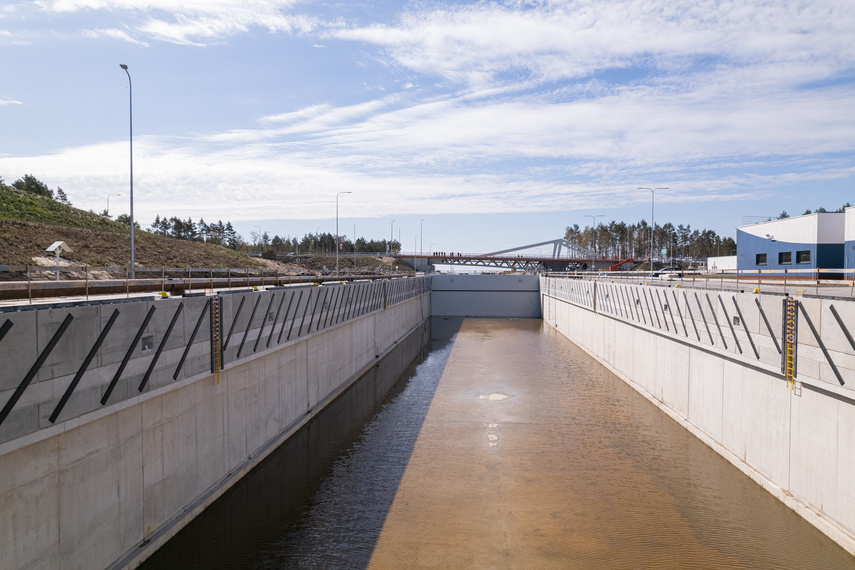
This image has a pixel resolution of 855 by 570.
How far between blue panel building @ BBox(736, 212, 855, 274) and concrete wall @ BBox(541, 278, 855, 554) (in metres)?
26.5

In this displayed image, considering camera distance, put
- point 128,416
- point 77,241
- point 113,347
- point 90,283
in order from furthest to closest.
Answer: point 77,241 < point 90,283 < point 128,416 < point 113,347

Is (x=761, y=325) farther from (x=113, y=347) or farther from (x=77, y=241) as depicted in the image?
(x=77, y=241)

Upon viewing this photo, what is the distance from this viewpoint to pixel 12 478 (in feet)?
28.1

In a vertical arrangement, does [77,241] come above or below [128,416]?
above

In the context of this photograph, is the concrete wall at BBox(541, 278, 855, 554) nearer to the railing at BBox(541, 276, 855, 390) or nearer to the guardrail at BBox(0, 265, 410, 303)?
the railing at BBox(541, 276, 855, 390)

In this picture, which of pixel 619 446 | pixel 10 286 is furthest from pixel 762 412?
pixel 10 286

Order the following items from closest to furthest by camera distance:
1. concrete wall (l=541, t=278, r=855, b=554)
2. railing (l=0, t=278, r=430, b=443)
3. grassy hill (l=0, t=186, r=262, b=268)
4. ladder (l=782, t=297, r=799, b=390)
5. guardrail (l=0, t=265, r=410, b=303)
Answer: railing (l=0, t=278, r=430, b=443) → concrete wall (l=541, t=278, r=855, b=554) → ladder (l=782, t=297, r=799, b=390) → guardrail (l=0, t=265, r=410, b=303) → grassy hill (l=0, t=186, r=262, b=268)

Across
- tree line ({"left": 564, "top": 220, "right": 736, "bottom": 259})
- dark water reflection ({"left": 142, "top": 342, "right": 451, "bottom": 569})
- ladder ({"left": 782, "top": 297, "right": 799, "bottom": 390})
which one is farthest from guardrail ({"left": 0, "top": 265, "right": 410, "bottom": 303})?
tree line ({"left": 564, "top": 220, "right": 736, "bottom": 259})

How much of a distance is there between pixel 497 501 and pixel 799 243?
48610 millimetres

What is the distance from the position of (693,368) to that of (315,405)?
16.6 m

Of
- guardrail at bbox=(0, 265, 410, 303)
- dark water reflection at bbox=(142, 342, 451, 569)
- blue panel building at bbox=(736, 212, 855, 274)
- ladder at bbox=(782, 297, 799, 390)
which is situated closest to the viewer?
dark water reflection at bbox=(142, 342, 451, 569)

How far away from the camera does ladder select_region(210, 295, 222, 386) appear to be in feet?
50.7

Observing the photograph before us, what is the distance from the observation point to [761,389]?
16453mm

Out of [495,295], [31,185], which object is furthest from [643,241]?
[31,185]
